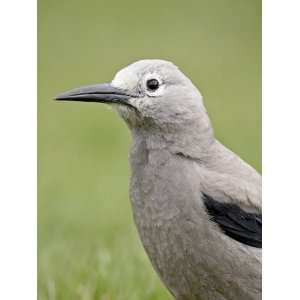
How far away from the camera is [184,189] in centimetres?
551

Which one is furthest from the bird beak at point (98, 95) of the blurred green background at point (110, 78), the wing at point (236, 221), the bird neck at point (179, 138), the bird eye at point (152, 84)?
the wing at point (236, 221)

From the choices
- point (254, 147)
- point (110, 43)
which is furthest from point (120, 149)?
point (254, 147)

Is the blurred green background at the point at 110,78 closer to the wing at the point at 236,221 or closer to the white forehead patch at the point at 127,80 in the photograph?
the wing at the point at 236,221

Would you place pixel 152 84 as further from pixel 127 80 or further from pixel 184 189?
pixel 184 189

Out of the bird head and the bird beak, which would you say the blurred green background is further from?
the bird beak

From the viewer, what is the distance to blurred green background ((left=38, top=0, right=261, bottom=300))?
5.98m

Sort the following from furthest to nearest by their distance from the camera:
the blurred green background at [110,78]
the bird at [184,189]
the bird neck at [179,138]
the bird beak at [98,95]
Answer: the blurred green background at [110,78] < the bird neck at [179,138] < the bird beak at [98,95] < the bird at [184,189]

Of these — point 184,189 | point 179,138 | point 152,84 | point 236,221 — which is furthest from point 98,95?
point 236,221

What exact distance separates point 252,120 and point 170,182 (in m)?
0.71

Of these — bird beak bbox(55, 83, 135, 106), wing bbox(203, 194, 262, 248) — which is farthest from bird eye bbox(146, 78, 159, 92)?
wing bbox(203, 194, 262, 248)

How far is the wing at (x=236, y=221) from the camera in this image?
5.48 m

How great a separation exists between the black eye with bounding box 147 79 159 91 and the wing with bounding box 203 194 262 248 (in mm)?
686

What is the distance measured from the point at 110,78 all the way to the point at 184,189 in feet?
3.69
